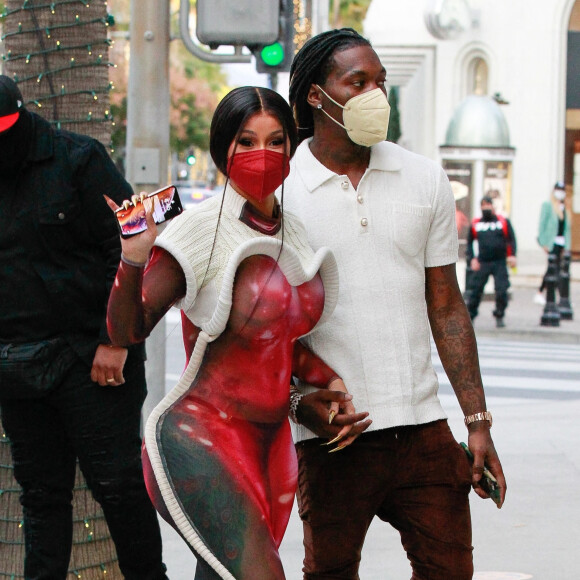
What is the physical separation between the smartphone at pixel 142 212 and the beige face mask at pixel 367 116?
1.90ft

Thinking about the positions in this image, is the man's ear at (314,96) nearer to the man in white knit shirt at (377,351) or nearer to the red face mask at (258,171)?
the man in white knit shirt at (377,351)

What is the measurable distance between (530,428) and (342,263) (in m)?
5.36

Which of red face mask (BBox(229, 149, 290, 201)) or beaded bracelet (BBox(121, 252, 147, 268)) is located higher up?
red face mask (BBox(229, 149, 290, 201))

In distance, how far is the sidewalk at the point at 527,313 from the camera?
1410cm

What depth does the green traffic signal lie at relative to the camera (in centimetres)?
724

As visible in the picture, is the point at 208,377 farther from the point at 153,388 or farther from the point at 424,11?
the point at 424,11

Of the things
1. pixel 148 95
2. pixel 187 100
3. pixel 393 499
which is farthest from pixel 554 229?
pixel 187 100

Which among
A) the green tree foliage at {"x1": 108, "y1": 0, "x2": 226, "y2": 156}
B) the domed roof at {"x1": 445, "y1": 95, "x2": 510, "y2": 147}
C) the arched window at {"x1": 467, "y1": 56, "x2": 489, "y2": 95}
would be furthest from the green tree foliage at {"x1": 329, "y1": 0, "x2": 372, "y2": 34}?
the domed roof at {"x1": 445, "y1": 95, "x2": 510, "y2": 147}

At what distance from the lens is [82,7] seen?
446cm

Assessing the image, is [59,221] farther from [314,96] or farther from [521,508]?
[521,508]

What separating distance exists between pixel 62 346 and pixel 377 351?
1.14 m

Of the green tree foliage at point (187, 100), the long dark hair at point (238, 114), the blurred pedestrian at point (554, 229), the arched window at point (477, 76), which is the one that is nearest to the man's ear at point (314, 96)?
the long dark hair at point (238, 114)

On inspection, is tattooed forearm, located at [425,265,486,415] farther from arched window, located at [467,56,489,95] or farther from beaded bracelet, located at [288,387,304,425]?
arched window, located at [467,56,489,95]

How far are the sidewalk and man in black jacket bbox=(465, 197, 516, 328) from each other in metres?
0.44
